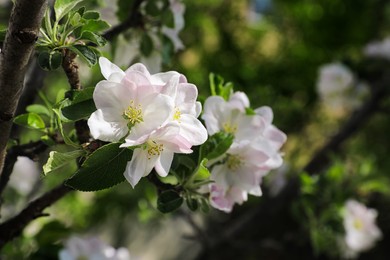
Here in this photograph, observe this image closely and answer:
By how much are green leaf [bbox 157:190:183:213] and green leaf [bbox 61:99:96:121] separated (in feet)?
0.60

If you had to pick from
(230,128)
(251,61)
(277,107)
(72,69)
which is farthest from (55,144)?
(251,61)

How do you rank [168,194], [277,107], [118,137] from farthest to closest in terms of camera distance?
[277,107]
[168,194]
[118,137]

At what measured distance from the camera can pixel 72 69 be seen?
29.6 inches

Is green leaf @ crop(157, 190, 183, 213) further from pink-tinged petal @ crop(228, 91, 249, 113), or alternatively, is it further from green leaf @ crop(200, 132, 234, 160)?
pink-tinged petal @ crop(228, 91, 249, 113)

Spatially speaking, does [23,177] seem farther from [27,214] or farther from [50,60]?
[50,60]

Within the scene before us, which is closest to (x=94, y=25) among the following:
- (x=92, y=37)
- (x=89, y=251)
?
(x=92, y=37)

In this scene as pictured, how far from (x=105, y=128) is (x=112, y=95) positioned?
4 centimetres

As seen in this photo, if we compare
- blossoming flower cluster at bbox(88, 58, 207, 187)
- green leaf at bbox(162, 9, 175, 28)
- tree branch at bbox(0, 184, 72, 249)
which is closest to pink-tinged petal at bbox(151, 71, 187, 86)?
blossoming flower cluster at bbox(88, 58, 207, 187)

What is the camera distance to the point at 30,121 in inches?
32.9

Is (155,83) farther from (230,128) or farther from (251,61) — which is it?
(251,61)

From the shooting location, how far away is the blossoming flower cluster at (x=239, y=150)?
35.0 inches

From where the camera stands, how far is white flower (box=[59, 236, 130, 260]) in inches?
47.6

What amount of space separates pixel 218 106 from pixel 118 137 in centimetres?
25

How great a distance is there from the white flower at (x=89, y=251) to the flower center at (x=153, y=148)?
54 centimetres
